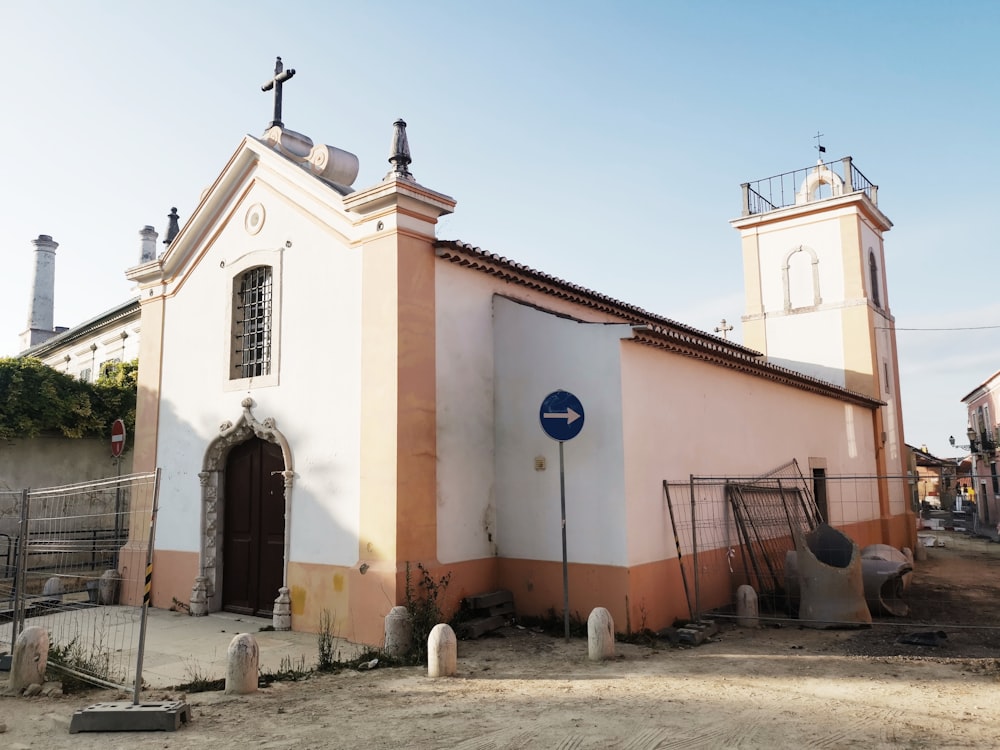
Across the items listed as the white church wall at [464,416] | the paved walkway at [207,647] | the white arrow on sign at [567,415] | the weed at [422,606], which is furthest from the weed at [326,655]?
the white arrow on sign at [567,415]

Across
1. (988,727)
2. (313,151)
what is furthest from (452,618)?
(313,151)

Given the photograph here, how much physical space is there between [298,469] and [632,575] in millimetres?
4602

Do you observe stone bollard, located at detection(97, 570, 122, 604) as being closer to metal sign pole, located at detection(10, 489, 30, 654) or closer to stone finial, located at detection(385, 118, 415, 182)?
metal sign pole, located at detection(10, 489, 30, 654)

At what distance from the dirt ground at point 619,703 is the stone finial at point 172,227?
8.25 metres

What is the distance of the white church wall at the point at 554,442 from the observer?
9094 mm

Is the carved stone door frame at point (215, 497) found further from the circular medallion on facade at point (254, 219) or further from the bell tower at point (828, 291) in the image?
the bell tower at point (828, 291)

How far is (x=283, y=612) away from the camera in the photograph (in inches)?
374

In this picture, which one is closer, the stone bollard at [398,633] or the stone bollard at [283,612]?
the stone bollard at [398,633]

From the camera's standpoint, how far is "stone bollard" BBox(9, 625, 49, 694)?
6.70m

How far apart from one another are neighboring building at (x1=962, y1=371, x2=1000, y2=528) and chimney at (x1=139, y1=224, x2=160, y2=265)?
113 feet

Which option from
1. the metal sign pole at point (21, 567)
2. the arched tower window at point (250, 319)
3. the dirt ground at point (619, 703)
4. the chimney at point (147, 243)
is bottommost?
the dirt ground at point (619, 703)

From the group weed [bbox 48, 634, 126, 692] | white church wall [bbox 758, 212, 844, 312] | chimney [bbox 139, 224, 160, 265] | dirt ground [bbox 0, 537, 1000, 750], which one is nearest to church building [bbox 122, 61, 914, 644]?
dirt ground [bbox 0, 537, 1000, 750]

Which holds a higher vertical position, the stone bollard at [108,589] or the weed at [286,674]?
the stone bollard at [108,589]

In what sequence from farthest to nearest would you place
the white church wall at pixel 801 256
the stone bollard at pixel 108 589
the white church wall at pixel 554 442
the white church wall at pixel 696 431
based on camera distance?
the white church wall at pixel 801 256 → the stone bollard at pixel 108 589 → the white church wall at pixel 696 431 → the white church wall at pixel 554 442
